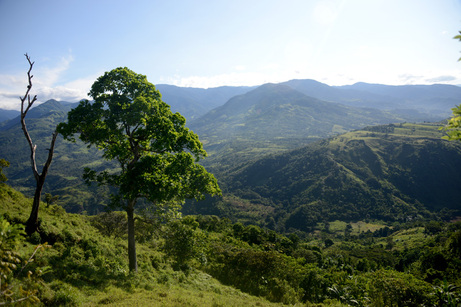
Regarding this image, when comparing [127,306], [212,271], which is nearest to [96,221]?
[212,271]

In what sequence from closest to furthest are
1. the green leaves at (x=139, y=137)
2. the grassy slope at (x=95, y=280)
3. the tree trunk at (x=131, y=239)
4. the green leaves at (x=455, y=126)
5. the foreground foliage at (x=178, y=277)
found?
the green leaves at (x=455, y=126)
the grassy slope at (x=95, y=280)
the foreground foliage at (x=178, y=277)
the green leaves at (x=139, y=137)
the tree trunk at (x=131, y=239)

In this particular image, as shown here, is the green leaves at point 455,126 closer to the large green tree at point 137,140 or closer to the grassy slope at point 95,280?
the large green tree at point 137,140

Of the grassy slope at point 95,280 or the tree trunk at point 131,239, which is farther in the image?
the tree trunk at point 131,239

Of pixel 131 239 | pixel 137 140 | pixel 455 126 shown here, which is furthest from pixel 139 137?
pixel 455 126

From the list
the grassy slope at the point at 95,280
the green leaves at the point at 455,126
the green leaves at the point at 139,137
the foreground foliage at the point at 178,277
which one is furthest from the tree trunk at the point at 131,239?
the green leaves at the point at 455,126

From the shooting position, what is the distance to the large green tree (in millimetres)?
12367

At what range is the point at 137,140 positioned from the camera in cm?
1445

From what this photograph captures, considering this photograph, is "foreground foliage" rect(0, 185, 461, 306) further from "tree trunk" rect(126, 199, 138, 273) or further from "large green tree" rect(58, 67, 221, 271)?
"large green tree" rect(58, 67, 221, 271)

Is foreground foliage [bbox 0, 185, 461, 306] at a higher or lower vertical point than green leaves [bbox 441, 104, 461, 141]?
lower

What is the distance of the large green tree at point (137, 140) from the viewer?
40.6 feet

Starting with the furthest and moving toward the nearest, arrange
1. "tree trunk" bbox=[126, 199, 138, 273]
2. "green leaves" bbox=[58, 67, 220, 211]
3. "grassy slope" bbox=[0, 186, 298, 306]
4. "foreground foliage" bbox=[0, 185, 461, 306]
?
"tree trunk" bbox=[126, 199, 138, 273] < "green leaves" bbox=[58, 67, 220, 211] < "foreground foliage" bbox=[0, 185, 461, 306] < "grassy slope" bbox=[0, 186, 298, 306]

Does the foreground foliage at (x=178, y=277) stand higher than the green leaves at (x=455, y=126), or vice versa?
the green leaves at (x=455, y=126)

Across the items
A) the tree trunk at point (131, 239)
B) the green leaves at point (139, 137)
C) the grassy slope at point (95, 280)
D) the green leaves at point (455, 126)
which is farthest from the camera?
the tree trunk at point (131, 239)

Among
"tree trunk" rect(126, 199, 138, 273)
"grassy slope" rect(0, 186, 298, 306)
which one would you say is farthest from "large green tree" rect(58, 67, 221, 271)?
"grassy slope" rect(0, 186, 298, 306)
